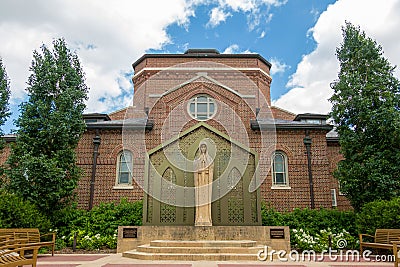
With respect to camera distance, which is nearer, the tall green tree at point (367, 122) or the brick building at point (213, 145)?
the brick building at point (213, 145)

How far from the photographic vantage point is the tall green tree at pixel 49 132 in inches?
500

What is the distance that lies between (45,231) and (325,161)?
13.8 metres

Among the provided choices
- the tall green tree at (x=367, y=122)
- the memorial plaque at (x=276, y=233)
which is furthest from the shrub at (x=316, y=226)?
the memorial plaque at (x=276, y=233)

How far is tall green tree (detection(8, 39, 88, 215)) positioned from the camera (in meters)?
12.7

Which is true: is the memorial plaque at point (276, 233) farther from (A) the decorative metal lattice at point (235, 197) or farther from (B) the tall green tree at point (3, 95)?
(B) the tall green tree at point (3, 95)

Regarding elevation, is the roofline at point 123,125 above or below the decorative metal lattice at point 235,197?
above

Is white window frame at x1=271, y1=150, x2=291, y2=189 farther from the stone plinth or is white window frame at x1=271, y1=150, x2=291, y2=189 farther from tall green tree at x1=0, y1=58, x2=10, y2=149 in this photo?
tall green tree at x1=0, y1=58, x2=10, y2=149

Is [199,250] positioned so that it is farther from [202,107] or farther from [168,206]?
[202,107]

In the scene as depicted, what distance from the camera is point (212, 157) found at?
12.2 meters

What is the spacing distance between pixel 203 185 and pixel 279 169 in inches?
305

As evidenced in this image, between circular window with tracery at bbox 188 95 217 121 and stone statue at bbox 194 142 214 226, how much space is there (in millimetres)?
7963

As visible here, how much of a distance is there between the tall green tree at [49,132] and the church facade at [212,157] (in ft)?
11.3

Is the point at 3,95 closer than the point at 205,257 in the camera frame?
No

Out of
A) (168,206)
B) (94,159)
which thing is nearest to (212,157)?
(168,206)
